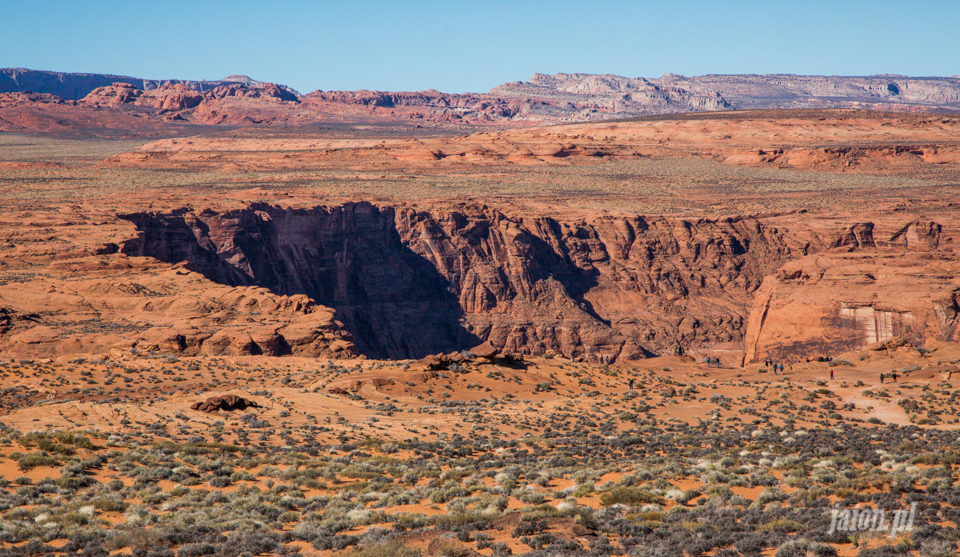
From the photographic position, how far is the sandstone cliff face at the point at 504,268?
60.0 meters

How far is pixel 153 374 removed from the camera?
32344 millimetres

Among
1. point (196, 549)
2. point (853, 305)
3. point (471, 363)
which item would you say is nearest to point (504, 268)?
point (853, 305)

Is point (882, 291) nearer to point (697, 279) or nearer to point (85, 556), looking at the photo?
point (697, 279)

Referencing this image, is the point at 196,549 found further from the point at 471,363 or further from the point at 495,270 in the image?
the point at 495,270

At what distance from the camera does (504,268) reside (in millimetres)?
68188

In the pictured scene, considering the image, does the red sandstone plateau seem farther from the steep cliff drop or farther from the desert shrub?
the steep cliff drop

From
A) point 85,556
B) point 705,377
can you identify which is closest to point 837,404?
point 705,377

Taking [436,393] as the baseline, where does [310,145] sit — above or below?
above

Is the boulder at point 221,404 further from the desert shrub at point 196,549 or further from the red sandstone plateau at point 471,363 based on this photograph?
the desert shrub at point 196,549

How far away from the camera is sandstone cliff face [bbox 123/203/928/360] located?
197ft

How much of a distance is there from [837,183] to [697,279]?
41319 millimetres

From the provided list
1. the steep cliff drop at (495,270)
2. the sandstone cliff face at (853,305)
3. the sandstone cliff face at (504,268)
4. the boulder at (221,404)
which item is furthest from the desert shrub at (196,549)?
the steep cliff drop at (495,270)

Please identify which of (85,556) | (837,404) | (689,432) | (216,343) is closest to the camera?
(85,556)

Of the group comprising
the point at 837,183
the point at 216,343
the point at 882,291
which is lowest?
the point at 216,343
